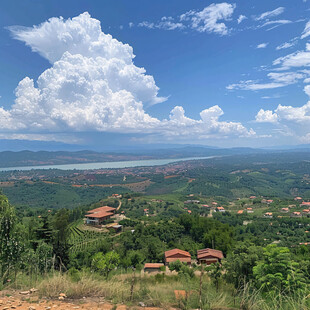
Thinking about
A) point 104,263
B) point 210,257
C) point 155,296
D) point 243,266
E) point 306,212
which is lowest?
point 306,212

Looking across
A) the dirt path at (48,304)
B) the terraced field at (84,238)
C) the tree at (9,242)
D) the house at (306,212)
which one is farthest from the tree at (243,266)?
the house at (306,212)

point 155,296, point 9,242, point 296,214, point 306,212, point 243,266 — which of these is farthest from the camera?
point 306,212

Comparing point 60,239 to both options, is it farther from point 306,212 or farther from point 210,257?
point 306,212

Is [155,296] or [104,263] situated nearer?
[155,296]

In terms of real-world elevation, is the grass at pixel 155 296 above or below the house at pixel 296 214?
above

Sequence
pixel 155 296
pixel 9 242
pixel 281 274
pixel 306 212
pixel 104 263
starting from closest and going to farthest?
pixel 155 296 < pixel 281 274 < pixel 9 242 < pixel 104 263 < pixel 306 212

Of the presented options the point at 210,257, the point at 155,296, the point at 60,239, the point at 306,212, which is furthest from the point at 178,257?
the point at 306,212

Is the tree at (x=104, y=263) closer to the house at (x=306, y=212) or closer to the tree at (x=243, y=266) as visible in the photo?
the tree at (x=243, y=266)

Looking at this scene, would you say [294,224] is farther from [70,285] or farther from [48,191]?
[48,191]

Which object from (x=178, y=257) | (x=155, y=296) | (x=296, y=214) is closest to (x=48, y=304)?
(x=155, y=296)

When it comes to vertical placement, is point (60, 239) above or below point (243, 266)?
below

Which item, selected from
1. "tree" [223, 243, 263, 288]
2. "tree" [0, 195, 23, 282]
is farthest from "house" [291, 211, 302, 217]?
Answer: "tree" [0, 195, 23, 282]
